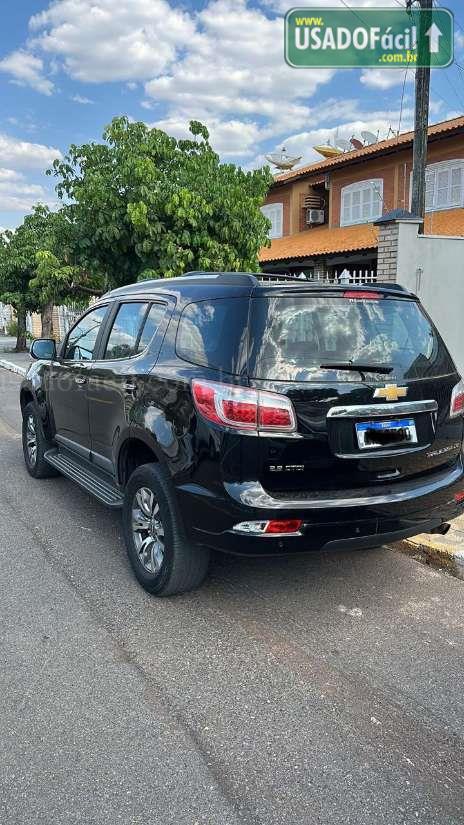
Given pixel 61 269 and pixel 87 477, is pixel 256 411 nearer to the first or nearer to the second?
pixel 87 477

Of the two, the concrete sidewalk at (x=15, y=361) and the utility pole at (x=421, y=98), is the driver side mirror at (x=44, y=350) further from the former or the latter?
the concrete sidewalk at (x=15, y=361)

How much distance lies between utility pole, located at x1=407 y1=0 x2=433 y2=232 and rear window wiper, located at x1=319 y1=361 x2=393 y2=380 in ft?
25.1

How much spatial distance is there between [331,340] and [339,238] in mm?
17799

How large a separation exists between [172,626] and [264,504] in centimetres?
94

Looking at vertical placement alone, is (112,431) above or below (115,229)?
below

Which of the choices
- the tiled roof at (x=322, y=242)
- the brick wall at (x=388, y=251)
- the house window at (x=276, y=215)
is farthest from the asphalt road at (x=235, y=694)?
the house window at (x=276, y=215)

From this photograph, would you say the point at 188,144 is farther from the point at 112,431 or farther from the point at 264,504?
the point at 264,504

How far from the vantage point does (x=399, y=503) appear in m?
3.11

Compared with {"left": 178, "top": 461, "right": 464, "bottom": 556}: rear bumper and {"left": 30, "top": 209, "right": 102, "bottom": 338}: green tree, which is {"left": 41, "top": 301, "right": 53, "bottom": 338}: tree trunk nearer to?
{"left": 30, "top": 209, "right": 102, "bottom": 338}: green tree

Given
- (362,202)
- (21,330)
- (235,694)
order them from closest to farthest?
(235,694) < (362,202) < (21,330)

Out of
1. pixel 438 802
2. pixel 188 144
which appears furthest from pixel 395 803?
pixel 188 144

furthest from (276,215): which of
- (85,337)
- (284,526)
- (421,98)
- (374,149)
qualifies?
(284,526)

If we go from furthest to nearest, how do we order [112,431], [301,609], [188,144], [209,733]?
1. [188,144]
2. [112,431]
3. [301,609]
4. [209,733]

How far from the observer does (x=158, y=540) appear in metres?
3.52
